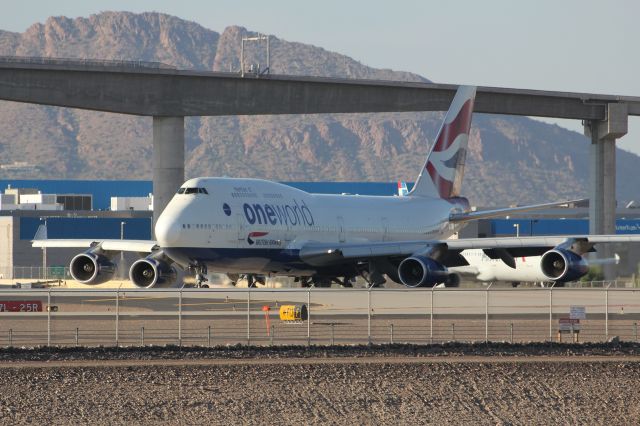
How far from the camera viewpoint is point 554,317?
1855 inches

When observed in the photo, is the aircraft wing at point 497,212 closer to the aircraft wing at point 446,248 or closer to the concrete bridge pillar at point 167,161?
the aircraft wing at point 446,248

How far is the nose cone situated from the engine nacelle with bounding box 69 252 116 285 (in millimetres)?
7122

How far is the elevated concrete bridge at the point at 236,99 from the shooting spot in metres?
63.9

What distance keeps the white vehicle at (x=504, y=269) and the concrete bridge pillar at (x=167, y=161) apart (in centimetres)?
1661

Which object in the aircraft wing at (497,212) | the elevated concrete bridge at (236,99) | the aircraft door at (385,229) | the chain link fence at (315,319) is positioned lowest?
the chain link fence at (315,319)

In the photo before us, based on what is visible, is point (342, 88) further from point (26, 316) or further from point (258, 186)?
point (26, 316)

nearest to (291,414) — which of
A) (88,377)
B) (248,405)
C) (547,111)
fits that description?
(248,405)

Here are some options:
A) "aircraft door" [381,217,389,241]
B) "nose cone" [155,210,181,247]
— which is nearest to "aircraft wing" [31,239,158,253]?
"nose cone" [155,210,181,247]

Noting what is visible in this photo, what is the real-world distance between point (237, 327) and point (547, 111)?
42417 millimetres

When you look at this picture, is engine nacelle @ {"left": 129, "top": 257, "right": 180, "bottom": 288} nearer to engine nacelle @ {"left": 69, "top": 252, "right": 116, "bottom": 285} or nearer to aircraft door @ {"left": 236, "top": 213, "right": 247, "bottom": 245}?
engine nacelle @ {"left": 69, "top": 252, "right": 116, "bottom": 285}

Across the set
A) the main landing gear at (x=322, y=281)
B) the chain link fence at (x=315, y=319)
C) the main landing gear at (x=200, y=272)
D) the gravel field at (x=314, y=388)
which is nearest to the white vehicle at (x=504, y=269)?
the main landing gear at (x=322, y=281)

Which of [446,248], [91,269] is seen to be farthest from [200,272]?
[446,248]

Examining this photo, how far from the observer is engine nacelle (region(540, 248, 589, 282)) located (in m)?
53.5

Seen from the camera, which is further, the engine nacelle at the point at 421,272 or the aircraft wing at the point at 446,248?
the aircraft wing at the point at 446,248
